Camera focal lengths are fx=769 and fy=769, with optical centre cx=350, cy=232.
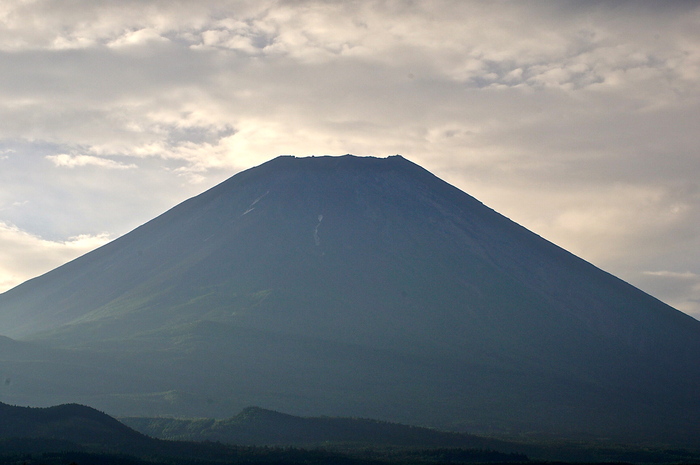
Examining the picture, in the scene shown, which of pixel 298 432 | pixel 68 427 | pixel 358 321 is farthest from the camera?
pixel 358 321

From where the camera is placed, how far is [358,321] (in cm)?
14538

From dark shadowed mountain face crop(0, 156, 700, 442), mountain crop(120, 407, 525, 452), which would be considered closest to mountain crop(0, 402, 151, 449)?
mountain crop(120, 407, 525, 452)

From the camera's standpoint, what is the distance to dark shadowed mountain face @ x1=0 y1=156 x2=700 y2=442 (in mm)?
109125

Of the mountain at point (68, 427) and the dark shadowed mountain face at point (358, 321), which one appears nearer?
the mountain at point (68, 427)

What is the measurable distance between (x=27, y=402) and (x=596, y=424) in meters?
75.0

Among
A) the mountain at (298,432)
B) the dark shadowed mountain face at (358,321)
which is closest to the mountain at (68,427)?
the mountain at (298,432)

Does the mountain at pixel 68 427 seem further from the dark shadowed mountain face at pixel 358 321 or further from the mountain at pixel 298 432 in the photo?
the dark shadowed mountain face at pixel 358 321

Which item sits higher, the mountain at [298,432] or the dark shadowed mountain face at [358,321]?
the dark shadowed mountain face at [358,321]

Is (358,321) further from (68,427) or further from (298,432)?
(68,427)

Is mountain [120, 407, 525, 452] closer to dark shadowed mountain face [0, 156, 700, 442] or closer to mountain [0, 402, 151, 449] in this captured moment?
mountain [0, 402, 151, 449]

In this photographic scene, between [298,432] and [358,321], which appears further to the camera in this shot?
[358,321]

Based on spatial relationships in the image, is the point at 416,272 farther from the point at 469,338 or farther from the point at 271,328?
the point at 271,328

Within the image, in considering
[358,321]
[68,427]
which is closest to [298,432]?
[68,427]

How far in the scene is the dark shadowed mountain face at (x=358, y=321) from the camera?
109125 millimetres
